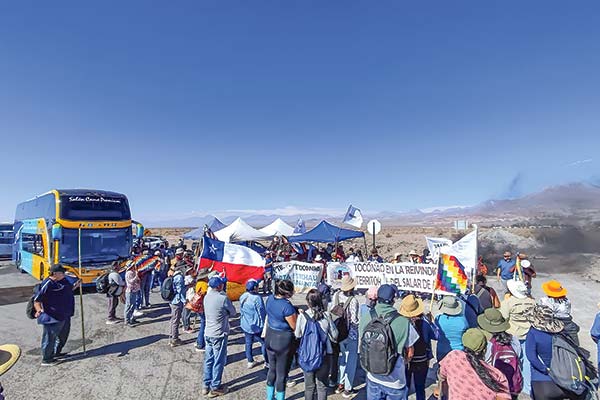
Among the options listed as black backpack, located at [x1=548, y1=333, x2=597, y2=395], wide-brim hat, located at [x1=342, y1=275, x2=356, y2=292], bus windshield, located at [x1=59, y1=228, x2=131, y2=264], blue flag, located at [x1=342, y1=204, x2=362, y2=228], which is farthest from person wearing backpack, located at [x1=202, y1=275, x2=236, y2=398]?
blue flag, located at [x1=342, y1=204, x2=362, y2=228]

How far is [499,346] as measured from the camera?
3.62m

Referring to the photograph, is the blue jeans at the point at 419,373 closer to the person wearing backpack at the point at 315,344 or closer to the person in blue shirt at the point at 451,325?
the person in blue shirt at the point at 451,325

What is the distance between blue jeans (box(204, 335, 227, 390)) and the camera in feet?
17.2

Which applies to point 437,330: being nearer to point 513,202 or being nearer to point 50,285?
point 50,285

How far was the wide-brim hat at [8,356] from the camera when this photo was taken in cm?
233

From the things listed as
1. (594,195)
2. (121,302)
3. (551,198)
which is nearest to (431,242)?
(121,302)

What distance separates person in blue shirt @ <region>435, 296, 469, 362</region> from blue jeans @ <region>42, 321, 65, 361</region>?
6.63 m

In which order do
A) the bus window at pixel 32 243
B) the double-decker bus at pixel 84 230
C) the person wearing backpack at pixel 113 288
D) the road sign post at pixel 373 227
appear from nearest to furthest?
1. the person wearing backpack at pixel 113 288
2. the double-decker bus at pixel 84 230
3. the bus window at pixel 32 243
4. the road sign post at pixel 373 227

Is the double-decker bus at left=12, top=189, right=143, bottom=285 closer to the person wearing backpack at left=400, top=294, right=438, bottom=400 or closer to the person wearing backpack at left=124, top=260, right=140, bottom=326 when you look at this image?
the person wearing backpack at left=124, top=260, right=140, bottom=326

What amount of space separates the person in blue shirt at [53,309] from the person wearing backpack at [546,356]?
734 cm

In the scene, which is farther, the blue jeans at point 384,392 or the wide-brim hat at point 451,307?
the wide-brim hat at point 451,307

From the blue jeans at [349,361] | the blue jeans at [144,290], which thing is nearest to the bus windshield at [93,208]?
the blue jeans at [144,290]

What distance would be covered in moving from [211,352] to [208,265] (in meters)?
4.05

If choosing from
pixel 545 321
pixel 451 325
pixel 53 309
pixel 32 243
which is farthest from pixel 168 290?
pixel 32 243
